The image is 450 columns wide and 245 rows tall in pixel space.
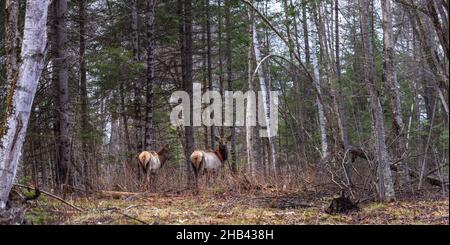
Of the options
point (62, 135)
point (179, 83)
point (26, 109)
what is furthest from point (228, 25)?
point (26, 109)

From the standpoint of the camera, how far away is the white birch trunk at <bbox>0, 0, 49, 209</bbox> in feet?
19.8

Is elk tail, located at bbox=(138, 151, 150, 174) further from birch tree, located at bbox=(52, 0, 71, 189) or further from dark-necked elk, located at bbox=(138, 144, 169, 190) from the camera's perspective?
birch tree, located at bbox=(52, 0, 71, 189)

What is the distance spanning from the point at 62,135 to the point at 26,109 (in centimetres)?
610

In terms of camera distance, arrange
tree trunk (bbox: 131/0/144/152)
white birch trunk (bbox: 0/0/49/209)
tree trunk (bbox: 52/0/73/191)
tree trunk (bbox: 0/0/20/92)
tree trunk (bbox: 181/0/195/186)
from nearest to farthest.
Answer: white birch trunk (bbox: 0/0/49/209)
tree trunk (bbox: 0/0/20/92)
tree trunk (bbox: 52/0/73/191)
tree trunk (bbox: 131/0/144/152)
tree trunk (bbox: 181/0/195/186)

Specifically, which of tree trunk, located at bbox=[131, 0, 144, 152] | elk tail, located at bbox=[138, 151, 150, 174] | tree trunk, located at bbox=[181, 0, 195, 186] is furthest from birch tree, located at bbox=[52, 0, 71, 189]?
tree trunk, located at bbox=[181, 0, 195, 186]

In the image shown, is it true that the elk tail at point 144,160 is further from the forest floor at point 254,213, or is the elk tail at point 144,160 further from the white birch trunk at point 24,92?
the white birch trunk at point 24,92

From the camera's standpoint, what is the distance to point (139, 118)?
15.8m

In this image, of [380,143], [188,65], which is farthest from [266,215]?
[188,65]

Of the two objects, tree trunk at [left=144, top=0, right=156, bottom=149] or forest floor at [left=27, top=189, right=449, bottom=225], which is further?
tree trunk at [left=144, top=0, right=156, bottom=149]

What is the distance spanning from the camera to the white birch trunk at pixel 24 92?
238 inches

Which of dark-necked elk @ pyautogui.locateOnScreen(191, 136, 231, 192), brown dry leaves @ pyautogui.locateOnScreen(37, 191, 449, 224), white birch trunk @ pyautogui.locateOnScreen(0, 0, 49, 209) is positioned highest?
white birch trunk @ pyautogui.locateOnScreen(0, 0, 49, 209)

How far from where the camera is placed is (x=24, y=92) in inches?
246

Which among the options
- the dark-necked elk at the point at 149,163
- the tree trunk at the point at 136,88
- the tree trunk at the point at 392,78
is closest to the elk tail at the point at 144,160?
the dark-necked elk at the point at 149,163

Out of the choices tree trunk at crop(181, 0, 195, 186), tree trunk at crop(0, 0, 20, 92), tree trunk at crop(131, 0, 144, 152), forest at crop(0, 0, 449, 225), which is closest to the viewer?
forest at crop(0, 0, 449, 225)
